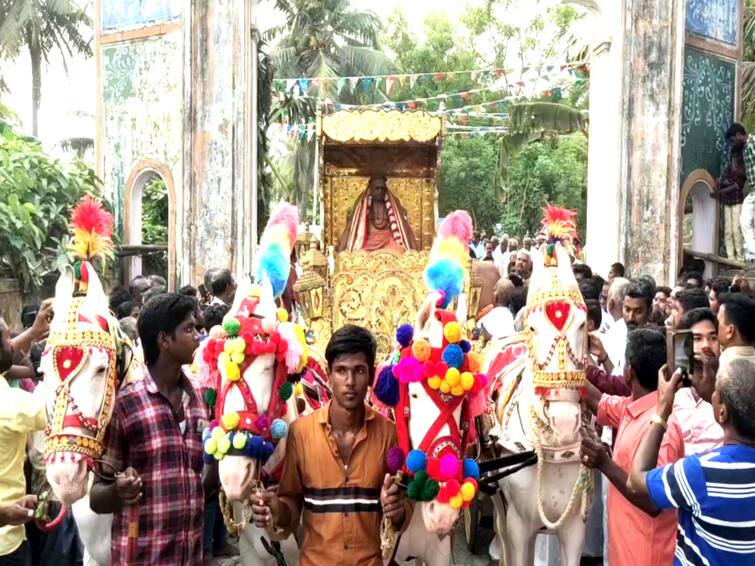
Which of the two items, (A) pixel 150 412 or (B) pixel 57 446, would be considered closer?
(B) pixel 57 446

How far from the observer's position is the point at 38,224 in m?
12.4

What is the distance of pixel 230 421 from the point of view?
3422 millimetres

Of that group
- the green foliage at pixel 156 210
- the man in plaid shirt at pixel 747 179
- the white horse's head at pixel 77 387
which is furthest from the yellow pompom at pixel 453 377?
the green foliage at pixel 156 210

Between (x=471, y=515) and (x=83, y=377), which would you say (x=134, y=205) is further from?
(x=83, y=377)

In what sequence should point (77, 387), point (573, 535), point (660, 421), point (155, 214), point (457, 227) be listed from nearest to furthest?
point (660, 421), point (77, 387), point (573, 535), point (457, 227), point (155, 214)

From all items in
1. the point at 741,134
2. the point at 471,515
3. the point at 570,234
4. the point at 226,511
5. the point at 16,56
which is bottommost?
the point at 471,515

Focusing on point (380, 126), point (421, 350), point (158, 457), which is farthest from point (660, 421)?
point (380, 126)

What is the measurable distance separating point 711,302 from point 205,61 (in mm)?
10349

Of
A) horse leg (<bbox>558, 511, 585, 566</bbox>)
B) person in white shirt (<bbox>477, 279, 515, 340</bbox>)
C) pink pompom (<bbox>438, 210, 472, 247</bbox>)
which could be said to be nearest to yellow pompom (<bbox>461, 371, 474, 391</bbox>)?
pink pompom (<bbox>438, 210, 472, 247</bbox>)

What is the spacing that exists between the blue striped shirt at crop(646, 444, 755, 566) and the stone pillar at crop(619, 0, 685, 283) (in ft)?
37.5

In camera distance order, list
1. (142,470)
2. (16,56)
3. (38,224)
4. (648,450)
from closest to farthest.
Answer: (648,450) < (142,470) < (38,224) < (16,56)

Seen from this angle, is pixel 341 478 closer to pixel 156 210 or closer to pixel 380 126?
pixel 380 126

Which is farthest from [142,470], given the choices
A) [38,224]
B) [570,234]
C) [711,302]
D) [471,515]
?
[38,224]

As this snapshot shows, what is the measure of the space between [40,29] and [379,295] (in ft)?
80.1
